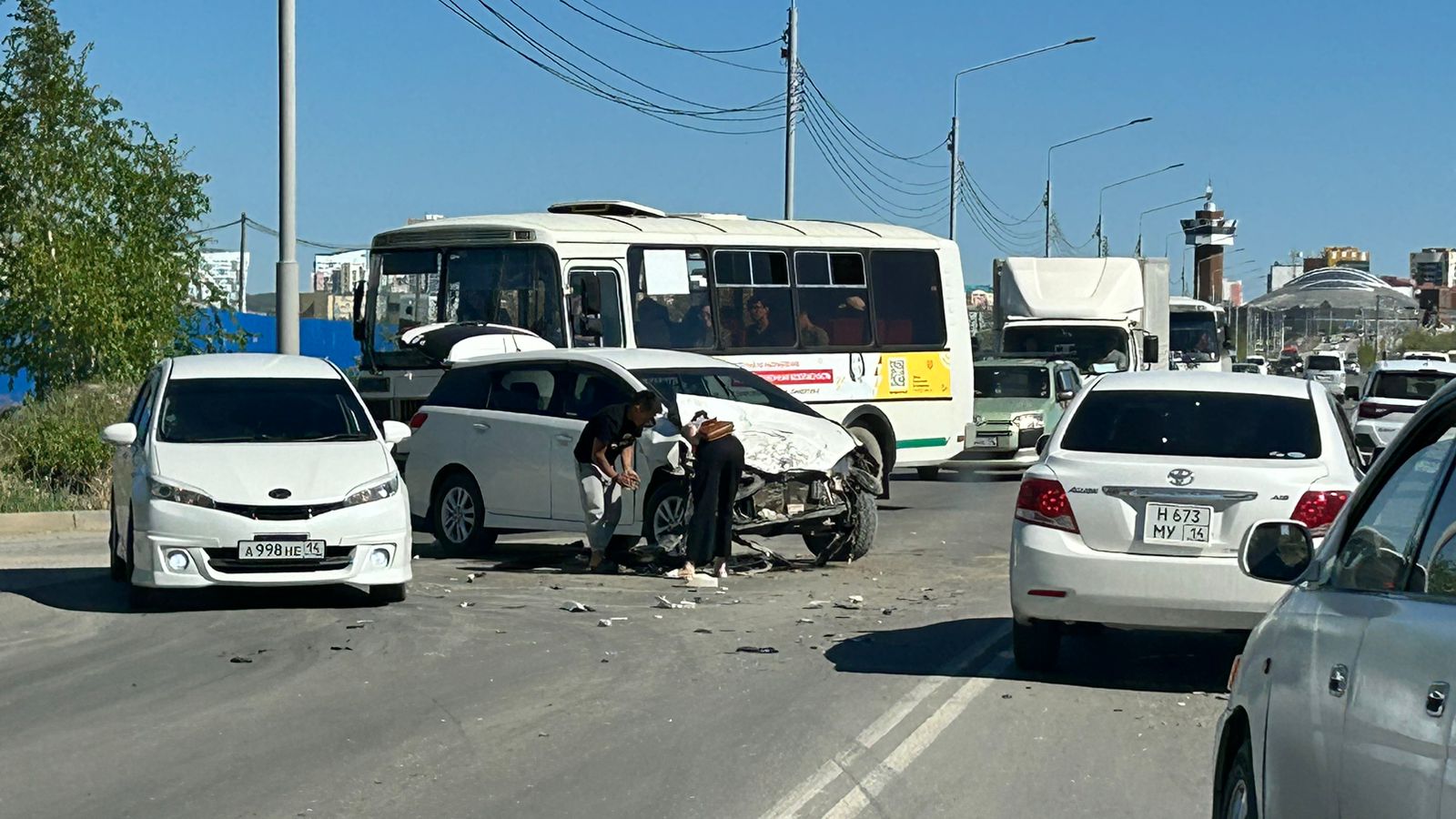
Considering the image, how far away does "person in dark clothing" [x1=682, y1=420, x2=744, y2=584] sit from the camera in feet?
44.8

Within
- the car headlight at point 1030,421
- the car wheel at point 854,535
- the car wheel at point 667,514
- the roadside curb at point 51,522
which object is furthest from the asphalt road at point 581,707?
the car headlight at point 1030,421

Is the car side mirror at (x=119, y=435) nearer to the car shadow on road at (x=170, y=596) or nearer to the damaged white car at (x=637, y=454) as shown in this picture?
the car shadow on road at (x=170, y=596)

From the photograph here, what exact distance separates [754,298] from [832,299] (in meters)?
1.29

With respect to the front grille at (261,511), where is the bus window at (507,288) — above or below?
above

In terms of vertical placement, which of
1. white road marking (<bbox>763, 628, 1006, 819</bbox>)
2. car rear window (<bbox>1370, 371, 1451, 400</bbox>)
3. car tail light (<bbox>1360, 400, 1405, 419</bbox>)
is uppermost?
car rear window (<bbox>1370, 371, 1451, 400</bbox>)

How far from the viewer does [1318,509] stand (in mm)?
8930

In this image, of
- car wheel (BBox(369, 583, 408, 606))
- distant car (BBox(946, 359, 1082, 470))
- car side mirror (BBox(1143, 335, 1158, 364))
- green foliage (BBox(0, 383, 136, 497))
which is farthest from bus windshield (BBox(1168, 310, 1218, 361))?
car wheel (BBox(369, 583, 408, 606))

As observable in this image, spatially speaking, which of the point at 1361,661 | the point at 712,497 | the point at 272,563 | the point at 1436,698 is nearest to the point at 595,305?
the point at 712,497

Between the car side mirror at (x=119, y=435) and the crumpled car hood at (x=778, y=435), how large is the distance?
4423 millimetres

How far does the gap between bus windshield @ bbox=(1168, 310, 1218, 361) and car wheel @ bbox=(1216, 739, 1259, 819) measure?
142ft

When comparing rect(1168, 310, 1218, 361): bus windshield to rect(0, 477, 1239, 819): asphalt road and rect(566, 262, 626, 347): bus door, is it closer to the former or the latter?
rect(566, 262, 626, 347): bus door

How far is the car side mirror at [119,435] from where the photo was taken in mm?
12055

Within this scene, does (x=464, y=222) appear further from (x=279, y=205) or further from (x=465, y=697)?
(x=465, y=697)

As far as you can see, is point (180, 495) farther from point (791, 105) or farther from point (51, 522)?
point (791, 105)
